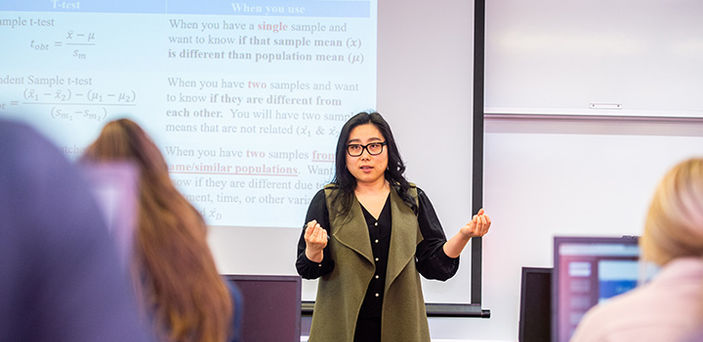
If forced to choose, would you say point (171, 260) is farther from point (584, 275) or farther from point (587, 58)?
point (587, 58)

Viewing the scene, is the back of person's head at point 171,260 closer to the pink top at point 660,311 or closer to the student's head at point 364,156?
the pink top at point 660,311

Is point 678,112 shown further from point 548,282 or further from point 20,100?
point 20,100

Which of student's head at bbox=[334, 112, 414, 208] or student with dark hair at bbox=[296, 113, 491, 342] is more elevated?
student's head at bbox=[334, 112, 414, 208]

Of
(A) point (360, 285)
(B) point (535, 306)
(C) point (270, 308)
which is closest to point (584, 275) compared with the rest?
(B) point (535, 306)

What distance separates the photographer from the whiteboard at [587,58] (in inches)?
110

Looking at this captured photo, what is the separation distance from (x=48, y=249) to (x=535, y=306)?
1.10m

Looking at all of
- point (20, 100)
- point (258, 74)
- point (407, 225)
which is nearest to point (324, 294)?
point (407, 225)

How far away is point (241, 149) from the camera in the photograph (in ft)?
8.68

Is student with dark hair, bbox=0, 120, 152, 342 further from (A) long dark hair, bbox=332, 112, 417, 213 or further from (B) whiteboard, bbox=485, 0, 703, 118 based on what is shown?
(B) whiteboard, bbox=485, 0, 703, 118

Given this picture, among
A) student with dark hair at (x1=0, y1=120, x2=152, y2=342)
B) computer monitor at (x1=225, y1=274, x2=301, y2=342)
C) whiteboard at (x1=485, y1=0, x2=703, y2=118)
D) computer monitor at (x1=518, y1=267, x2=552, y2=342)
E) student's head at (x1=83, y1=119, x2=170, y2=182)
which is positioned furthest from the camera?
whiteboard at (x1=485, y1=0, x2=703, y2=118)

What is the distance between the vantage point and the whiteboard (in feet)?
9.17

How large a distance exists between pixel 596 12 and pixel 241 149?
5.81ft

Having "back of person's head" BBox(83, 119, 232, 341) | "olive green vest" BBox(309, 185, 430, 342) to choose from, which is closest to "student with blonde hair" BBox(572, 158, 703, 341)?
"back of person's head" BBox(83, 119, 232, 341)

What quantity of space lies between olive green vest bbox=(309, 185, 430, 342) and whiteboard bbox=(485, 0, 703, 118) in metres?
1.14
